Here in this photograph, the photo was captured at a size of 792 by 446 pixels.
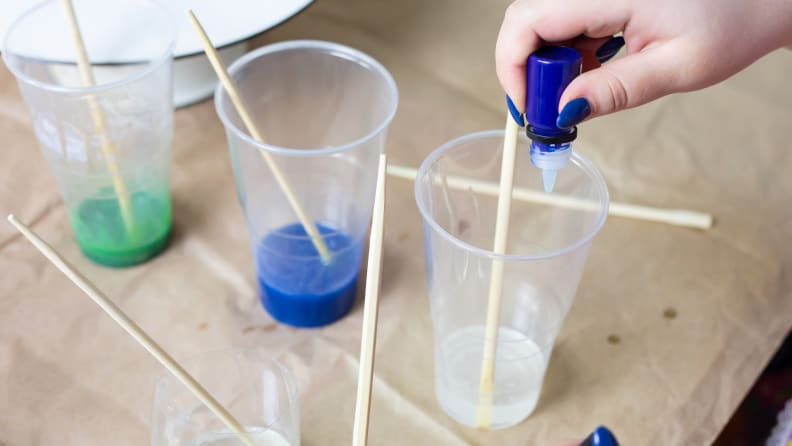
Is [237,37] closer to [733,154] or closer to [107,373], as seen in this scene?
[107,373]

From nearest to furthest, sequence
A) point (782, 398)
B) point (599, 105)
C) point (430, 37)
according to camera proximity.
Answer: point (599, 105), point (782, 398), point (430, 37)

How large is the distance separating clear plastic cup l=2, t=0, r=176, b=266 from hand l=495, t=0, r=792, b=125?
0.26m

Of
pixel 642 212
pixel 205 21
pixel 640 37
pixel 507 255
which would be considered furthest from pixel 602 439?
pixel 205 21

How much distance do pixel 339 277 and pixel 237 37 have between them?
204mm

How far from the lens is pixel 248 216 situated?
631 millimetres

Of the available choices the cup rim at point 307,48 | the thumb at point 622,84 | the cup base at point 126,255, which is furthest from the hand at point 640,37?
the cup base at point 126,255

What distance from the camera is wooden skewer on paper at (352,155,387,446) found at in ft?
1.29

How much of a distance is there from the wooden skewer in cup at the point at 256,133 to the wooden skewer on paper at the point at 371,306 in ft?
0.60

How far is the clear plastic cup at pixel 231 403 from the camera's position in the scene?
20.5 inches

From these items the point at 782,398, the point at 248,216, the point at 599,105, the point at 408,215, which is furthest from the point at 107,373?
the point at 782,398

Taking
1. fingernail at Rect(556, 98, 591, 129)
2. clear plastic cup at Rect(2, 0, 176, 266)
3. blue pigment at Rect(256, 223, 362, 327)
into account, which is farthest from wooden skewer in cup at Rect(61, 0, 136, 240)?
fingernail at Rect(556, 98, 591, 129)

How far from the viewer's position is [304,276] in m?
0.63

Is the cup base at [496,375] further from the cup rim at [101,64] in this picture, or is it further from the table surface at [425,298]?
the cup rim at [101,64]

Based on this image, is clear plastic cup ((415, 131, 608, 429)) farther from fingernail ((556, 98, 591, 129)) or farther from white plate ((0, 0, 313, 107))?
white plate ((0, 0, 313, 107))
